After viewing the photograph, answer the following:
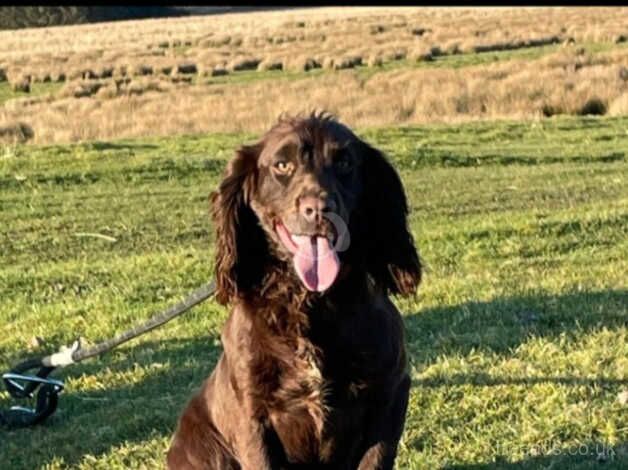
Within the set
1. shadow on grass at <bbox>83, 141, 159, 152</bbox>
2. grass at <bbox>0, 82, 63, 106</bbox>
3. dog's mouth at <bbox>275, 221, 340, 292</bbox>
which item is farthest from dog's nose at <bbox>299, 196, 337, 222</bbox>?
grass at <bbox>0, 82, 63, 106</bbox>

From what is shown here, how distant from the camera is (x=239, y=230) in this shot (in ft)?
16.1

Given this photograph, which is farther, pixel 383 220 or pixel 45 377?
pixel 45 377

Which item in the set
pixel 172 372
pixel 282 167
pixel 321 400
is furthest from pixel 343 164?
pixel 172 372

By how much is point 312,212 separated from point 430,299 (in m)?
4.50

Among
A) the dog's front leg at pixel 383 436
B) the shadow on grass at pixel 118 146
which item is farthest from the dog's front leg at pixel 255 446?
the shadow on grass at pixel 118 146

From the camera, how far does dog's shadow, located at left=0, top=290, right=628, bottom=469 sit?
6.29m

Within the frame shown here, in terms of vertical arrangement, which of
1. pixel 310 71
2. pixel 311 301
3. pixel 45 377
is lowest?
pixel 310 71

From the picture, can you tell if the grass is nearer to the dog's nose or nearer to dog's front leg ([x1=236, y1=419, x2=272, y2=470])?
dog's front leg ([x1=236, y1=419, x2=272, y2=470])

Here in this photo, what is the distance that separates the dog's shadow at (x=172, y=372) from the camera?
20.6 ft

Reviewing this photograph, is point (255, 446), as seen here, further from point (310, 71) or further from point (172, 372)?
point (310, 71)

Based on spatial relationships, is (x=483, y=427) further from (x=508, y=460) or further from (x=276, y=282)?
(x=276, y=282)

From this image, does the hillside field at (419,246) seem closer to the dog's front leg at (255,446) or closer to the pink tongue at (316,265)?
the dog's front leg at (255,446)

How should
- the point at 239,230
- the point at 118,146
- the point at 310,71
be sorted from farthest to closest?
the point at 310,71
the point at 118,146
the point at 239,230

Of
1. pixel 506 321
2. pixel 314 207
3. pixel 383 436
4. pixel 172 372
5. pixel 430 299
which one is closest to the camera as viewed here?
pixel 314 207
